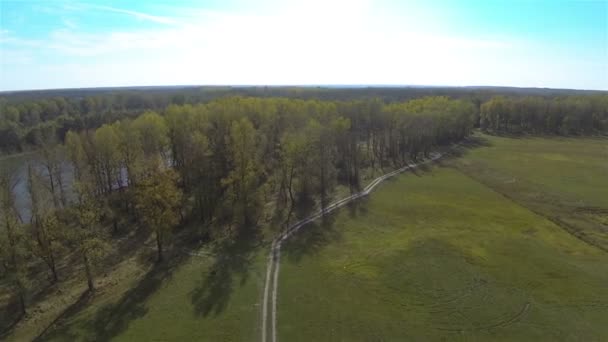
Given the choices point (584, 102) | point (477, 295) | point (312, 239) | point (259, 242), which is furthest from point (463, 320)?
point (584, 102)

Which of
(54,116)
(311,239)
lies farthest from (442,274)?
(54,116)

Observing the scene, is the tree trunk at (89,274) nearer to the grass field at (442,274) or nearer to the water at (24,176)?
the water at (24,176)

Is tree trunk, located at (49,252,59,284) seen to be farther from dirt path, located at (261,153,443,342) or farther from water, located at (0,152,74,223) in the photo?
dirt path, located at (261,153,443,342)

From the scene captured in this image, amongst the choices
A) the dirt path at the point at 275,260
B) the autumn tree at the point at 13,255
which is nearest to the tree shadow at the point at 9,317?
the autumn tree at the point at 13,255

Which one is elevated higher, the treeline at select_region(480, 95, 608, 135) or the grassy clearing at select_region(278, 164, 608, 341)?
the treeline at select_region(480, 95, 608, 135)

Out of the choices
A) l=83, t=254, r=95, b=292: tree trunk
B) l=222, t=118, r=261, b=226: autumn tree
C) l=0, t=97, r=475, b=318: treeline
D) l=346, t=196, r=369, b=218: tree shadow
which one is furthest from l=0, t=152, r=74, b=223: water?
l=346, t=196, r=369, b=218: tree shadow

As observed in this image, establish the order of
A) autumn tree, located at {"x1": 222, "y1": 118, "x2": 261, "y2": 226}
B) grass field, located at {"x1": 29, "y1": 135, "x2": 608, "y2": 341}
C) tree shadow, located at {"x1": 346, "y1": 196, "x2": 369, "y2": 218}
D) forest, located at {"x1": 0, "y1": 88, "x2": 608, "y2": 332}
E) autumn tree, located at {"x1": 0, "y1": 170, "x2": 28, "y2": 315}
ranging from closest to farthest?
grass field, located at {"x1": 29, "y1": 135, "x2": 608, "y2": 341}
autumn tree, located at {"x1": 0, "y1": 170, "x2": 28, "y2": 315}
forest, located at {"x1": 0, "y1": 88, "x2": 608, "y2": 332}
autumn tree, located at {"x1": 222, "y1": 118, "x2": 261, "y2": 226}
tree shadow, located at {"x1": 346, "y1": 196, "x2": 369, "y2": 218}
